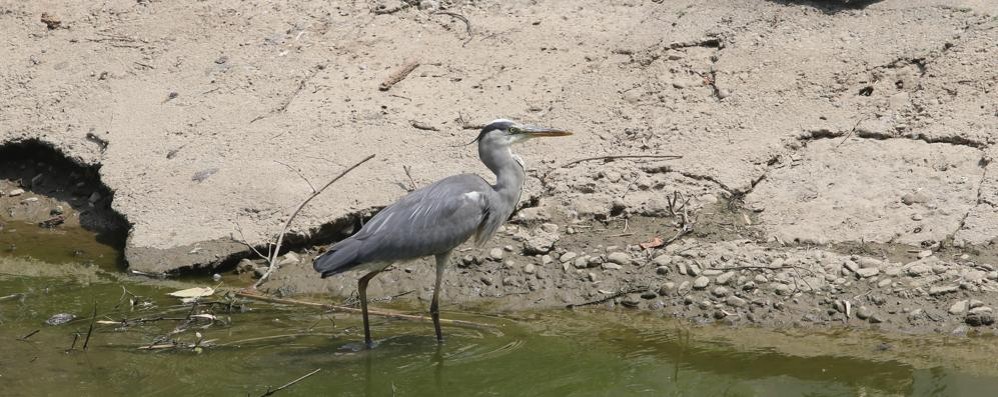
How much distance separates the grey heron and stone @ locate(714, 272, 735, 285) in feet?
3.88

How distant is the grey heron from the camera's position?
21.7ft

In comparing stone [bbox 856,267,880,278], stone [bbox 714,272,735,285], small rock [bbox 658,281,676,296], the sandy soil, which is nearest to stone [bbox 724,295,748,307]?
the sandy soil

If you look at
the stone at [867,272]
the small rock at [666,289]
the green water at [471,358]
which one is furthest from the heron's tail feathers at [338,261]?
the stone at [867,272]

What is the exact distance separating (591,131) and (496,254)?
1.38m

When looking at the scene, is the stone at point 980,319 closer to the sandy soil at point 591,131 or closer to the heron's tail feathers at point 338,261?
the sandy soil at point 591,131

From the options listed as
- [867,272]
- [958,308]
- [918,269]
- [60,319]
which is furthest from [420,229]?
[958,308]

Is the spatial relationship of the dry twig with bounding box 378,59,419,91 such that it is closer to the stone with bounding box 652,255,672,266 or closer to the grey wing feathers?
the grey wing feathers

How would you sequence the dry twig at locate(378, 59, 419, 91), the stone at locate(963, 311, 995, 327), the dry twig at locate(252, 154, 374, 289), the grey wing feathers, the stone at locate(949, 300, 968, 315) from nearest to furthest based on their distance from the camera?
the stone at locate(963, 311, 995, 327) → the stone at locate(949, 300, 968, 315) → the grey wing feathers → the dry twig at locate(252, 154, 374, 289) → the dry twig at locate(378, 59, 419, 91)

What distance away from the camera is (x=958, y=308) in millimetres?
6375

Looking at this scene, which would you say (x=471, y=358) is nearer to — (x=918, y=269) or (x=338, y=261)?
(x=338, y=261)

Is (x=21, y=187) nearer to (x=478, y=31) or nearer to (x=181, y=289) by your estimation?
(x=181, y=289)

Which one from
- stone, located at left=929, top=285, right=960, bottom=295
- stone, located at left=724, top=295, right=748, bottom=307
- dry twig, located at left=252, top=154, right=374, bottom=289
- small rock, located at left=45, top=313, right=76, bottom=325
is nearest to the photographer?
stone, located at left=929, top=285, right=960, bottom=295

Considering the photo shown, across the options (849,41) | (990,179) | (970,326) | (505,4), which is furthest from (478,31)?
(970,326)

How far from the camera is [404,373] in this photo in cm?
630
